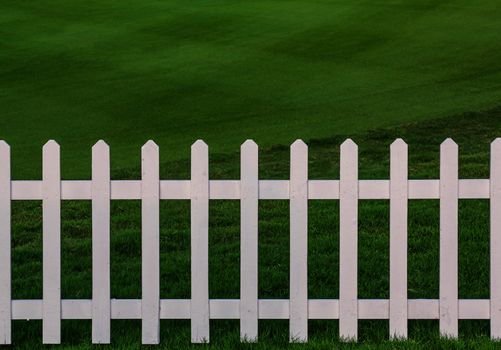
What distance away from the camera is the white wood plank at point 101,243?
5.88 meters

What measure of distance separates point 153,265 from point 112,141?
33.4 feet

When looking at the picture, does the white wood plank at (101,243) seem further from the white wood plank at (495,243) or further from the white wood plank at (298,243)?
the white wood plank at (495,243)

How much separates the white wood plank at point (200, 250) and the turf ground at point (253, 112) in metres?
0.13

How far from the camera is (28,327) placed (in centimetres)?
640

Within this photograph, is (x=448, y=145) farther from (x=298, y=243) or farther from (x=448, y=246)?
(x=298, y=243)

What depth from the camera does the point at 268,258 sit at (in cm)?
830

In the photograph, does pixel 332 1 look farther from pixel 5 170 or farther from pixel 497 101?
pixel 5 170

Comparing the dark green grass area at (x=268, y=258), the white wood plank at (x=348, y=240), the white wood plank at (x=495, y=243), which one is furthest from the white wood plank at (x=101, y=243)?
the white wood plank at (x=495, y=243)

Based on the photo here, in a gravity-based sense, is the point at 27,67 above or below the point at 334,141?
above

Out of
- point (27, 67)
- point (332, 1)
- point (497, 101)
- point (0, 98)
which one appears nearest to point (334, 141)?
point (497, 101)

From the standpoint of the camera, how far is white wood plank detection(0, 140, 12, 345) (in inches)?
234

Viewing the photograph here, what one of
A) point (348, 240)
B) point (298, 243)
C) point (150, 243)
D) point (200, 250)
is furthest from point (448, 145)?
point (150, 243)

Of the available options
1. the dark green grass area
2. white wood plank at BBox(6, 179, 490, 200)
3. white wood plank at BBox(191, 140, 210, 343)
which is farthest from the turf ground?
white wood plank at BBox(6, 179, 490, 200)

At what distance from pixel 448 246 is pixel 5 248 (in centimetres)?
255
